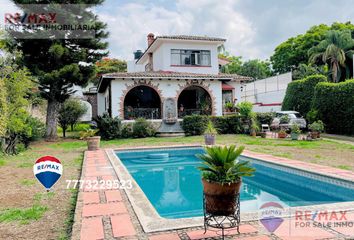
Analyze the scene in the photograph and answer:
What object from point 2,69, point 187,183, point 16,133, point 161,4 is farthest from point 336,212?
point 161,4

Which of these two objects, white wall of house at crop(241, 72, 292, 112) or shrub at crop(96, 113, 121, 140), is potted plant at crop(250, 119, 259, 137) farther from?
white wall of house at crop(241, 72, 292, 112)

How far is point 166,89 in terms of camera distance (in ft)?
75.6

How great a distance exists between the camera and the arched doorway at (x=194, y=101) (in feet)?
79.8

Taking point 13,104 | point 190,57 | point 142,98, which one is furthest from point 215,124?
point 13,104

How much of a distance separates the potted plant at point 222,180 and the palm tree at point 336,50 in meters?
35.6

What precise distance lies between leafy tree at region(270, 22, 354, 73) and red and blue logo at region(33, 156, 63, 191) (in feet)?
144

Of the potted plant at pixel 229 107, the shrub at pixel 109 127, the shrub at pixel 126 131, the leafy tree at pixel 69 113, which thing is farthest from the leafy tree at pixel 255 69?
the shrub at pixel 109 127

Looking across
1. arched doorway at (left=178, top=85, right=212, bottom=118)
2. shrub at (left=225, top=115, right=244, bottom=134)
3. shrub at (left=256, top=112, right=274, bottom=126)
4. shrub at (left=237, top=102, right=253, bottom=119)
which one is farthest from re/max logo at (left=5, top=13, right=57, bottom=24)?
shrub at (left=256, top=112, right=274, bottom=126)

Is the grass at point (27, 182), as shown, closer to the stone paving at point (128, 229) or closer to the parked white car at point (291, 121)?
the stone paving at point (128, 229)

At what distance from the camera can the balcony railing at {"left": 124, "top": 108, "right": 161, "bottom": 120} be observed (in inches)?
882

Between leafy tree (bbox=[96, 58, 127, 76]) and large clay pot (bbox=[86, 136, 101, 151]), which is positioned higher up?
leafy tree (bbox=[96, 58, 127, 76])

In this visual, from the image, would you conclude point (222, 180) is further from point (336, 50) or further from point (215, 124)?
point (336, 50)

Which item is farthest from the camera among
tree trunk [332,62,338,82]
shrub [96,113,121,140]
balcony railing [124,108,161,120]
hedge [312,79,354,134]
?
tree trunk [332,62,338,82]

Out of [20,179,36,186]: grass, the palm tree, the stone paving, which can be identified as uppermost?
the palm tree
